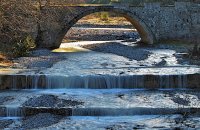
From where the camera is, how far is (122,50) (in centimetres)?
3697

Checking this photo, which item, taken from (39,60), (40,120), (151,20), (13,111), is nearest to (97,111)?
(40,120)

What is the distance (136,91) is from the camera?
23.9 metres

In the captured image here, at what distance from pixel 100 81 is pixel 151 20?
55.8ft

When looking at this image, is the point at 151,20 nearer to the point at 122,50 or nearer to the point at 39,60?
the point at 122,50

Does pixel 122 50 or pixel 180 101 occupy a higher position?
pixel 122 50

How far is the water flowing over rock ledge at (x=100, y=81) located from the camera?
2412 cm

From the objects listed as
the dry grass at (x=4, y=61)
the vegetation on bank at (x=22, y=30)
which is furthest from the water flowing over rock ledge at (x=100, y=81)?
the vegetation on bank at (x=22, y=30)

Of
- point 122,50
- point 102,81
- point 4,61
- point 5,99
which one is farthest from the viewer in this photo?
point 122,50

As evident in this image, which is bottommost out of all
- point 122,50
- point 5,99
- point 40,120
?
point 40,120

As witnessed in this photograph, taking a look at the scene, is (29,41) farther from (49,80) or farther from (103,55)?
(49,80)

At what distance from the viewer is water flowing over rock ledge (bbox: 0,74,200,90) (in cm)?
2412

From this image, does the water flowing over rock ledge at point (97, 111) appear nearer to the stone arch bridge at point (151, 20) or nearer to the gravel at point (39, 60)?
the gravel at point (39, 60)

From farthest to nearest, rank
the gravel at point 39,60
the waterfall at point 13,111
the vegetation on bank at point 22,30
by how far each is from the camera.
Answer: the vegetation on bank at point 22,30 → the gravel at point 39,60 → the waterfall at point 13,111

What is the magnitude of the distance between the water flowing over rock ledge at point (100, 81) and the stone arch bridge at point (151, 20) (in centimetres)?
1255
